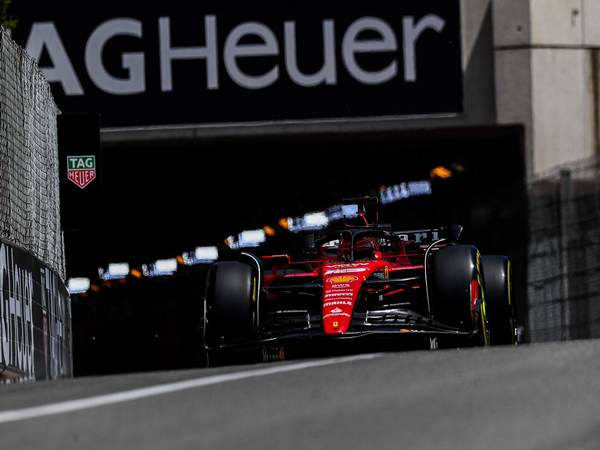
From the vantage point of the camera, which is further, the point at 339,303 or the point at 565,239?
the point at 565,239

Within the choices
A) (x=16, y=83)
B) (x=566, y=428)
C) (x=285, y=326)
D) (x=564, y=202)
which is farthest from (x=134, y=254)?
(x=566, y=428)

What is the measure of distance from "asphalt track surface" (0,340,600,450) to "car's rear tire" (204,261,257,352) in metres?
3.08

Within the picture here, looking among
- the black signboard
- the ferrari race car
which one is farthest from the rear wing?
the black signboard

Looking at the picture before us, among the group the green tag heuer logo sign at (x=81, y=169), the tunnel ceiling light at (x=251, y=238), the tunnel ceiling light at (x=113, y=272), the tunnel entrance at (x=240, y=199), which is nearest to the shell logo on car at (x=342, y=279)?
the green tag heuer logo sign at (x=81, y=169)

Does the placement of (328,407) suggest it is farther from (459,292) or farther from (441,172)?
(441,172)

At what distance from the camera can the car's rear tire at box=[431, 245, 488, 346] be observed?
908 centimetres

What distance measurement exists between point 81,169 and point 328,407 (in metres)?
7.98

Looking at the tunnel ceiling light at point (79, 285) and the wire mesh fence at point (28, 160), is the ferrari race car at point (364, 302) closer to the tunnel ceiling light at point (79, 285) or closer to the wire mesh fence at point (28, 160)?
the wire mesh fence at point (28, 160)

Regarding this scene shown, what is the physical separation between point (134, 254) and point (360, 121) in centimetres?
1022

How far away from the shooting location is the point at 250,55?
58.6ft

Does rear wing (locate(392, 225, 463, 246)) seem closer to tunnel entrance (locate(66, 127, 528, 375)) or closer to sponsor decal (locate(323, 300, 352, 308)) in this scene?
sponsor decal (locate(323, 300, 352, 308))

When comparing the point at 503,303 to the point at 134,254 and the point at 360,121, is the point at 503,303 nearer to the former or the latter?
the point at 360,121

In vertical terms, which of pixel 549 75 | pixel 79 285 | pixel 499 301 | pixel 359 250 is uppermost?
pixel 549 75

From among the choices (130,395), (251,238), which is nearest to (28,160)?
(130,395)
